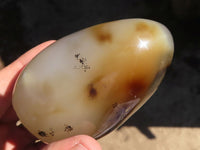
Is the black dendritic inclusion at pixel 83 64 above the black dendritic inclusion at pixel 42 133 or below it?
above

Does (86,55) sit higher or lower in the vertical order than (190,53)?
higher

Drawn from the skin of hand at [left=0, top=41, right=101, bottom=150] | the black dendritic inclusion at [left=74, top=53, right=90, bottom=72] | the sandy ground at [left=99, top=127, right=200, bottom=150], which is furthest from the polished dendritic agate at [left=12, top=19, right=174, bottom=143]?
the sandy ground at [left=99, top=127, right=200, bottom=150]

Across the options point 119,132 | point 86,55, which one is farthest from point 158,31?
point 119,132

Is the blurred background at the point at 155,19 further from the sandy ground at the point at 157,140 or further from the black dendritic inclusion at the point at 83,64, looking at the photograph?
the black dendritic inclusion at the point at 83,64

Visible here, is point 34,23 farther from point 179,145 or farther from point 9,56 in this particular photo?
point 179,145

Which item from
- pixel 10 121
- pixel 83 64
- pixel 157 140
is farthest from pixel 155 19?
pixel 83 64

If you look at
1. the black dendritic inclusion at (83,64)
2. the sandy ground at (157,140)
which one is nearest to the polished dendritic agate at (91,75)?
the black dendritic inclusion at (83,64)
